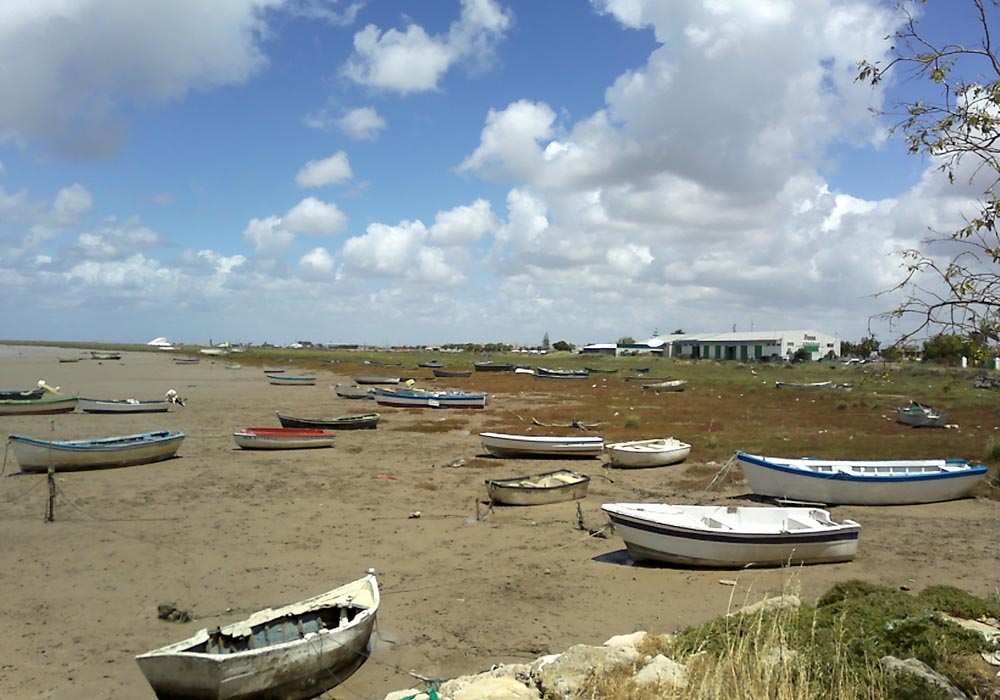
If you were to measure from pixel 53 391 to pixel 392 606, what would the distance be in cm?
3813

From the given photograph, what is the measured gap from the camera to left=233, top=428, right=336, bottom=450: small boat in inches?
1099

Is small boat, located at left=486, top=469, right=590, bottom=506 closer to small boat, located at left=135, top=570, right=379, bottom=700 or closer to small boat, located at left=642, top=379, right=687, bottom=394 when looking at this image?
small boat, located at left=135, top=570, right=379, bottom=700

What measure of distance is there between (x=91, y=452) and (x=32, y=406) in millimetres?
18382

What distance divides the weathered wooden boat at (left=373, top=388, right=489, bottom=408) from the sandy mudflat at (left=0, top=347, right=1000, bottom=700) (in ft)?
63.1

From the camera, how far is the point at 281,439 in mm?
28250

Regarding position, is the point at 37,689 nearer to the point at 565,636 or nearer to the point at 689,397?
the point at 565,636

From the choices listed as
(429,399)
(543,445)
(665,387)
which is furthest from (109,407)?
(665,387)

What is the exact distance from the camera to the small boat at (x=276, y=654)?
27.7ft

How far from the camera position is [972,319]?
17.8 feet

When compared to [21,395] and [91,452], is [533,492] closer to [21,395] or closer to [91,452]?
[91,452]

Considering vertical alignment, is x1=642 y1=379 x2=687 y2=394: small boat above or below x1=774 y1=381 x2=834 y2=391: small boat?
below

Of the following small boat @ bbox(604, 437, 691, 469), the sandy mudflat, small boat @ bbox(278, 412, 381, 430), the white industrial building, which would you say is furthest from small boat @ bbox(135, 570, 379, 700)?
the white industrial building

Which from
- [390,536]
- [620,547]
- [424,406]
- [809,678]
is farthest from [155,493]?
[424,406]

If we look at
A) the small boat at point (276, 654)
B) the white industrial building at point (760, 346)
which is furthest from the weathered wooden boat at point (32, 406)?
the white industrial building at point (760, 346)
